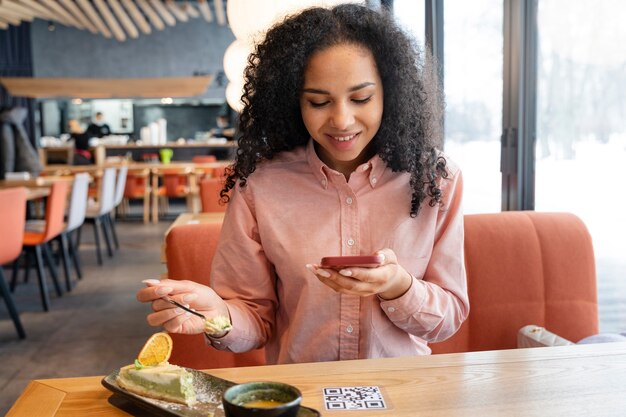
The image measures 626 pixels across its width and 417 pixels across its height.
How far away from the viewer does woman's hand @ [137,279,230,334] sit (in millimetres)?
1167

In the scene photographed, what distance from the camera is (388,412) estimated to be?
1025mm

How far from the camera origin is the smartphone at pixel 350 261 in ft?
3.53

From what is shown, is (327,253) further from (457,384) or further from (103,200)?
(103,200)

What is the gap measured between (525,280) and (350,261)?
1.13 m

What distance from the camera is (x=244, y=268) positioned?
1490 mm

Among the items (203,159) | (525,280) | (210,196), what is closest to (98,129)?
(203,159)

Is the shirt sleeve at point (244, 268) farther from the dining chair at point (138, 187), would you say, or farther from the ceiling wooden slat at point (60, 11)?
the ceiling wooden slat at point (60, 11)

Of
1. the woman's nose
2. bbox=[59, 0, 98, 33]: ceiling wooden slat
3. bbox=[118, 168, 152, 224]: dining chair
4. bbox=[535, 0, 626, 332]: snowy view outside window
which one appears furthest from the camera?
bbox=[59, 0, 98, 33]: ceiling wooden slat

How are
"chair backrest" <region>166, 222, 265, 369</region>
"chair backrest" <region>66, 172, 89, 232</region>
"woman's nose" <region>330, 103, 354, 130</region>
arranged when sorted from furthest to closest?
1. "chair backrest" <region>66, 172, 89, 232</region>
2. "chair backrest" <region>166, 222, 265, 369</region>
3. "woman's nose" <region>330, 103, 354, 130</region>

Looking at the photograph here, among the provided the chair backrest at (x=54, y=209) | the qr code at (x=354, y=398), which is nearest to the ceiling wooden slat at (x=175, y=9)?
the chair backrest at (x=54, y=209)

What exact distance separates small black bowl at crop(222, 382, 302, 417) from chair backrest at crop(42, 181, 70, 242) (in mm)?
4217

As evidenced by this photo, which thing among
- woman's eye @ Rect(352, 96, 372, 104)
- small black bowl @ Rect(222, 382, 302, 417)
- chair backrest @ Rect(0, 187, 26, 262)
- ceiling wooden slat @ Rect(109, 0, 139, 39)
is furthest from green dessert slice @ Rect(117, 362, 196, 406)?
ceiling wooden slat @ Rect(109, 0, 139, 39)

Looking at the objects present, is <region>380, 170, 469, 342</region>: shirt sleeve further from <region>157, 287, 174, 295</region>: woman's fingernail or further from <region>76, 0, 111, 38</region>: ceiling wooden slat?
<region>76, 0, 111, 38</region>: ceiling wooden slat

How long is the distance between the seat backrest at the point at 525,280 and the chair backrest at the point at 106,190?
4.98 metres
